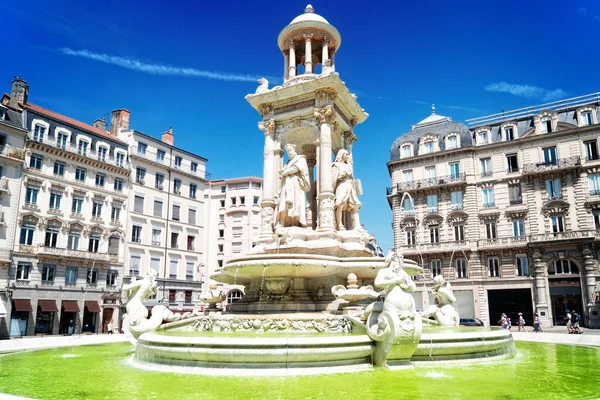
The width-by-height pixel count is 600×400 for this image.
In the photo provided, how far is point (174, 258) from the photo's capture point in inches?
1911

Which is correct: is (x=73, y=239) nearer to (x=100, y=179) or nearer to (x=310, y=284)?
(x=100, y=179)

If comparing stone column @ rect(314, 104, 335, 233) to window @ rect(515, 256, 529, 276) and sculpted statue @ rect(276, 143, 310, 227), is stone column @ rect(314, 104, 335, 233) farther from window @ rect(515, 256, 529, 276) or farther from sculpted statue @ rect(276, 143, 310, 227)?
window @ rect(515, 256, 529, 276)

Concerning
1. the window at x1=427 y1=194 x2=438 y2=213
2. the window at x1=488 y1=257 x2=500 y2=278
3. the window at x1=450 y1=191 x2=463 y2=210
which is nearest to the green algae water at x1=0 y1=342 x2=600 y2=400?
the window at x1=488 y1=257 x2=500 y2=278

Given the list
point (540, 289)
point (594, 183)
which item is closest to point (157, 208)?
point (540, 289)

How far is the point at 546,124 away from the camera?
44.4 metres

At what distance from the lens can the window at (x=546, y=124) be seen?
4422cm

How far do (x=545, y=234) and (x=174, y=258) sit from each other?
37.3m

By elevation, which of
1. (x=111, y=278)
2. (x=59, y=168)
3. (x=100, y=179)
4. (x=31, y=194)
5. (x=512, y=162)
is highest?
(x=512, y=162)

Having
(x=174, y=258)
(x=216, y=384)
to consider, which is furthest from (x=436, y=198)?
(x=216, y=384)

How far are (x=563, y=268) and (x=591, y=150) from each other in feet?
37.5

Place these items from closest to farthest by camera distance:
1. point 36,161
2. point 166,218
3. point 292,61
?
1. point 292,61
2. point 36,161
3. point 166,218

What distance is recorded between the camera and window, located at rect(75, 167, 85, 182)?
136 feet

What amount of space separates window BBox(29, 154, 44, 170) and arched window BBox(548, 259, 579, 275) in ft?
152

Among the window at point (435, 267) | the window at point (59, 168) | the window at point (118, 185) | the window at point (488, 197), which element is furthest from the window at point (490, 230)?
the window at point (59, 168)
